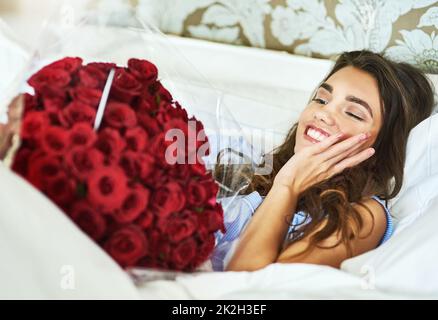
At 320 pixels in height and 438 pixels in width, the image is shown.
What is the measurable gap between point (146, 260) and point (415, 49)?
1.04m

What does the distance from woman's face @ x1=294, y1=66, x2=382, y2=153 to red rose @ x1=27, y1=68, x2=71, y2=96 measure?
55cm

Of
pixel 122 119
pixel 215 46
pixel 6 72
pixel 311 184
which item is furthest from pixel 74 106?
pixel 215 46

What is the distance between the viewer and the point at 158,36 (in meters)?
1.04

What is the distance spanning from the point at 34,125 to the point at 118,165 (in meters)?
0.12

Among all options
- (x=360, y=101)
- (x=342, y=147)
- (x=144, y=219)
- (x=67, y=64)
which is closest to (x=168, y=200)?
(x=144, y=219)

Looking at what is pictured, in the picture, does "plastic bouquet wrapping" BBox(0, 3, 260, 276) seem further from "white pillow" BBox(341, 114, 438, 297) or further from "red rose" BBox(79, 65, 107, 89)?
"white pillow" BBox(341, 114, 438, 297)

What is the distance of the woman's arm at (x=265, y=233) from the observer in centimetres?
96

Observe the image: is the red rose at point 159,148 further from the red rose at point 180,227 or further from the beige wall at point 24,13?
the beige wall at point 24,13

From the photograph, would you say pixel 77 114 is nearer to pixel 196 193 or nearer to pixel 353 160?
pixel 196 193

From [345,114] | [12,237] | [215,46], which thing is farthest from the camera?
[215,46]

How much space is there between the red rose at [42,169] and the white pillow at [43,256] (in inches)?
0.8

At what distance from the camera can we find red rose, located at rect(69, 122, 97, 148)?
739 millimetres

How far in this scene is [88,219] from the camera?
742 mm
